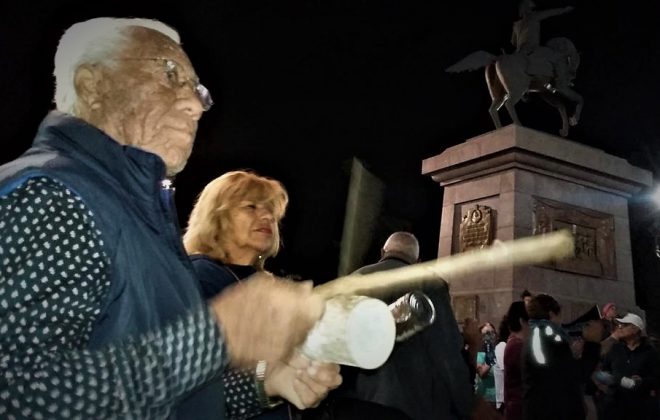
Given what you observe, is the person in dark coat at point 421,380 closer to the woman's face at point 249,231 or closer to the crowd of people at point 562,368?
the woman's face at point 249,231

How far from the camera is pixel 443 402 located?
12.8 feet

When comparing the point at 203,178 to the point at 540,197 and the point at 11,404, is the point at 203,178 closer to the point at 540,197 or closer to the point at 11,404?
the point at 540,197

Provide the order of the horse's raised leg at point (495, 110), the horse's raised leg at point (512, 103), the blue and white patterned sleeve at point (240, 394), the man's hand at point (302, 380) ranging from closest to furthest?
the man's hand at point (302, 380) < the blue and white patterned sleeve at point (240, 394) < the horse's raised leg at point (512, 103) < the horse's raised leg at point (495, 110)

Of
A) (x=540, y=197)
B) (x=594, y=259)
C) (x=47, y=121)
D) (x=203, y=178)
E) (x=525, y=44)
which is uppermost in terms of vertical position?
(x=203, y=178)

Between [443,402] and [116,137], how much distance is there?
3004mm

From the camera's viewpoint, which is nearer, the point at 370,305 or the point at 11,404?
the point at 11,404

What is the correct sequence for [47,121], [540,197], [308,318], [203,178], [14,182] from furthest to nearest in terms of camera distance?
[203,178] → [540,197] → [47,121] → [308,318] → [14,182]

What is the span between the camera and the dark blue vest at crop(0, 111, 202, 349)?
4.03 feet

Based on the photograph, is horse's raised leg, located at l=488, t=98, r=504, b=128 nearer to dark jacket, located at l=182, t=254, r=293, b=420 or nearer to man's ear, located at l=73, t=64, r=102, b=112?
dark jacket, located at l=182, t=254, r=293, b=420

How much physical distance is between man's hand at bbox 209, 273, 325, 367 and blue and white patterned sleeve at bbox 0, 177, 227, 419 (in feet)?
0.10

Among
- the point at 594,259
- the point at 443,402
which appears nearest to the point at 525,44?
the point at 594,259

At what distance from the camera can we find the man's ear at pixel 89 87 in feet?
4.93

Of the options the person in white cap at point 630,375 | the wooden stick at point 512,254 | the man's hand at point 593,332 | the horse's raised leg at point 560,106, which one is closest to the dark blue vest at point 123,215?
the man's hand at point 593,332

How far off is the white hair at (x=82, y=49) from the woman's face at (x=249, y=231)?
164 centimetres
